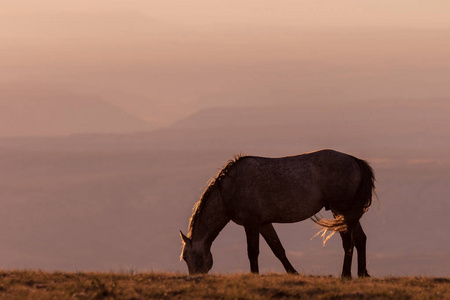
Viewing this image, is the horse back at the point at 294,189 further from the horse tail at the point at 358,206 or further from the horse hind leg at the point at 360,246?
the horse hind leg at the point at 360,246

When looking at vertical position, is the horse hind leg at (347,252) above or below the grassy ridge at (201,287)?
above

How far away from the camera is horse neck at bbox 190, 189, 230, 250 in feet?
83.5

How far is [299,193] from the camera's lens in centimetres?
2486

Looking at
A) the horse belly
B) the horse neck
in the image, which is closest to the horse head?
the horse neck

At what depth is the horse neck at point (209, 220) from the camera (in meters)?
25.4

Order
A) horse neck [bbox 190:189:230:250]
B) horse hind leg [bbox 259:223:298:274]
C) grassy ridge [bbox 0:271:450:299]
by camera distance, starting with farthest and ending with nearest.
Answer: horse hind leg [bbox 259:223:298:274] < horse neck [bbox 190:189:230:250] < grassy ridge [bbox 0:271:450:299]

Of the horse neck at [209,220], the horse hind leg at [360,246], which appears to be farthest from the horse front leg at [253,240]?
the horse hind leg at [360,246]

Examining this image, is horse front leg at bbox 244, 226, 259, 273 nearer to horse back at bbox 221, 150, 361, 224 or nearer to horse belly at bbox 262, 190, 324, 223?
horse back at bbox 221, 150, 361, 224

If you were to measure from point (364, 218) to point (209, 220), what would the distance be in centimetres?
438

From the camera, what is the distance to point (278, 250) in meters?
25.8

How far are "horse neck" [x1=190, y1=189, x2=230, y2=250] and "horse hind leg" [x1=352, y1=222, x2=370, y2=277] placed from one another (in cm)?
364

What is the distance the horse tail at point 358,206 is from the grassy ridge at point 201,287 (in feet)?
9.32

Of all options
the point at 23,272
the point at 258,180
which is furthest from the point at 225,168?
the point at 23,272

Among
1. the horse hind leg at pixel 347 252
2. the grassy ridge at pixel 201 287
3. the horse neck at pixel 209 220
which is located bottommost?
the grassy ridge at pixel 201 287
